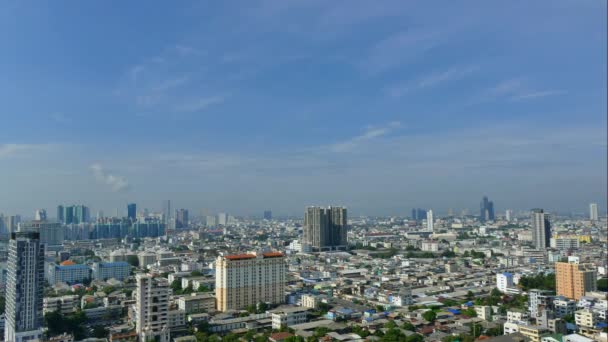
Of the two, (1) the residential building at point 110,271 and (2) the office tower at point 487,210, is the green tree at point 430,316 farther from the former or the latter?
(2) the office tower at point 487,210

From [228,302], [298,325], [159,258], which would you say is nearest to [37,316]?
[228,302]

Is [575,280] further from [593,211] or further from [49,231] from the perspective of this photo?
[593,211]

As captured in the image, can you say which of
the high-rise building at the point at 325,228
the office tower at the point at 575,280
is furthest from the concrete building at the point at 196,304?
the high-rise building at the point at 325,228

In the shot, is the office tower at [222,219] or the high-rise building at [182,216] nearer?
the high-rise building at [182,216]

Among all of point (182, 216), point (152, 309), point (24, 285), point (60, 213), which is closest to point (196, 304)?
point (152, 309)

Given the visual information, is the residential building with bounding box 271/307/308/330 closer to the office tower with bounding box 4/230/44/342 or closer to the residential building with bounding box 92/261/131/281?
the office tower with bounding box 4/230/44/342
